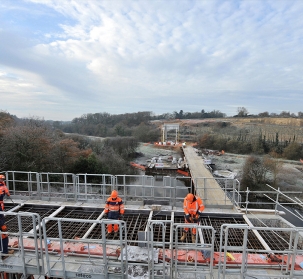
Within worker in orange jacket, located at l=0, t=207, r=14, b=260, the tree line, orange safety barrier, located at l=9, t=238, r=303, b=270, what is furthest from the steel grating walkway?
the tree line

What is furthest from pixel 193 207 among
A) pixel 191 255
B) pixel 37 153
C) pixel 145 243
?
pixel 37 153

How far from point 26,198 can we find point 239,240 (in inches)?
357

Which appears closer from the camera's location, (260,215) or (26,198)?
(260,215)

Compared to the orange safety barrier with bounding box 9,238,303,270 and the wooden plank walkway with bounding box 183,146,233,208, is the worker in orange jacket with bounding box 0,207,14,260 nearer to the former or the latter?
the orange safety barrier with bounding box 9,238,303,270

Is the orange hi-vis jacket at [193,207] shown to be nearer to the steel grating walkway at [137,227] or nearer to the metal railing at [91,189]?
the steel grating walkway at [137,227]

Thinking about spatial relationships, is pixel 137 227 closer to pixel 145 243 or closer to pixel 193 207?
pixel 145 243

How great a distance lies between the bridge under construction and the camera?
468 cm

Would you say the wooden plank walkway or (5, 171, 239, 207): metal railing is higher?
(5, 171, 239, 207): metal railing

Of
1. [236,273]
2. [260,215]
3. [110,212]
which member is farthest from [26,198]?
[260,215]

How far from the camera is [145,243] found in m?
5.91

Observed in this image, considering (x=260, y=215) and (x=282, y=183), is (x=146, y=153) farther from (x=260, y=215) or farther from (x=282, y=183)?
(x=260, y=215)

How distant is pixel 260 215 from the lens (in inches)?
331

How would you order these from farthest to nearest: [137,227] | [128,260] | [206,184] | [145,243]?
[206,184], [137,227], [145,243], [128,260]

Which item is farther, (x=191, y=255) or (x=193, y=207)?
(x=193, y=207)
